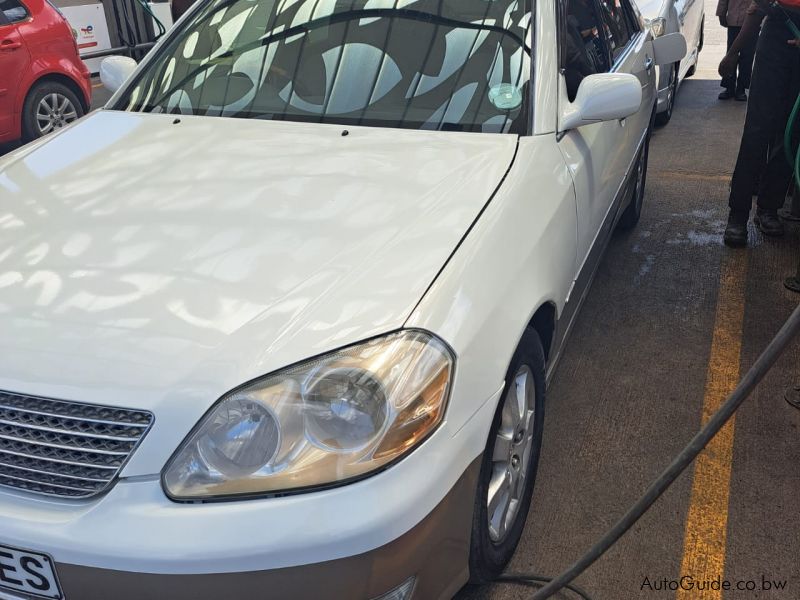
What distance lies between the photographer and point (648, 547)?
97.0 inches

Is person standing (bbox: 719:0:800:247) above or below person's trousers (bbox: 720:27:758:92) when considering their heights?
above

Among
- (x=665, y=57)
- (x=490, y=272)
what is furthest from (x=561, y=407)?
(x=665, y=57)

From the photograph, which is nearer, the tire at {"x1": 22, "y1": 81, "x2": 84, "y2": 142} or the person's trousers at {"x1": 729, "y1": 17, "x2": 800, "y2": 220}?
the person's trousers at {"x1": 729, "y1": 17, "x2": 800, "y2": 220}

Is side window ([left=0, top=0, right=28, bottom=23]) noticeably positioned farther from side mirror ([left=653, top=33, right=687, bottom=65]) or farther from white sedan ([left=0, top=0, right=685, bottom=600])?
side mirror ([left=653, top=33, right=687, bottom=65])

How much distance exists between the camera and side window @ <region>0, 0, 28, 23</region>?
23.0 ft

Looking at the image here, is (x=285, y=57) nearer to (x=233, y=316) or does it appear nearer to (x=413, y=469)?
(x=233, y=316)

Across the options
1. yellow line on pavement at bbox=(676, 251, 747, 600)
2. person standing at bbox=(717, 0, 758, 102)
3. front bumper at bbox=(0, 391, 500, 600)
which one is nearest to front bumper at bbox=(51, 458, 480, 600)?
front bumper at bbox=(0, 391, 500, 600)

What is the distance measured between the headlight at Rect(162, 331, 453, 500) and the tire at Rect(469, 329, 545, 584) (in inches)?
14.0

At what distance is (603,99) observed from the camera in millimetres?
2637

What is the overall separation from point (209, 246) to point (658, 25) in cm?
484

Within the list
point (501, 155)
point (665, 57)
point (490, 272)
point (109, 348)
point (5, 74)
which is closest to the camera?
point (109, 348)

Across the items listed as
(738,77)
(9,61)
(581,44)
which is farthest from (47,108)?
(738,77)

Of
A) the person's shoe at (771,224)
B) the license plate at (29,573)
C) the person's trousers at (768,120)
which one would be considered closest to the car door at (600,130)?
the person's trousers at (768,120)

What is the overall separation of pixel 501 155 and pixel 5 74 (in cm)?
580
